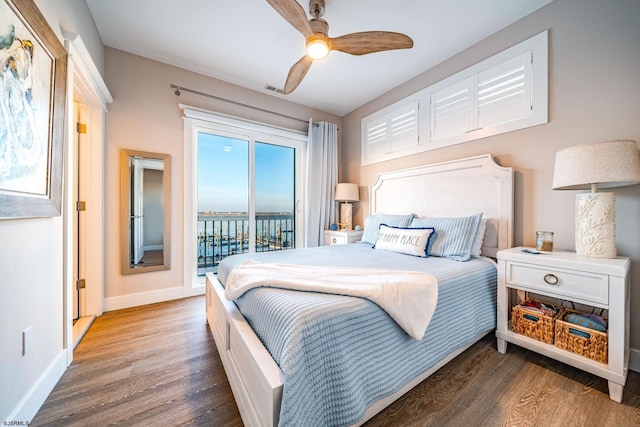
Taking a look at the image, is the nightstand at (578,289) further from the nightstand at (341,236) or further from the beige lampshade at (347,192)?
the beige lampshade at (347,192)

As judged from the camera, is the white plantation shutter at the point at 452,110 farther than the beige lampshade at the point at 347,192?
No

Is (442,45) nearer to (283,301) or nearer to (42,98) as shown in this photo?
(283,301)

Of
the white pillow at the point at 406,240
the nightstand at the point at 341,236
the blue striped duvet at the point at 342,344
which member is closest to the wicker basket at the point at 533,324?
the blue striped duvet at the point at 342,344

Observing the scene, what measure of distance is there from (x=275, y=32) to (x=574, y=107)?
260cm

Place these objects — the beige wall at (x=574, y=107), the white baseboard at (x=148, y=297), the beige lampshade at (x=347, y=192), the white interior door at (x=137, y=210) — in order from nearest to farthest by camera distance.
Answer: the beige wall at (x=574, y=107), the white baseboard at (x=148, y=297), the white interior door at (x=137, y=210), the beige lampshade at (x=347, y=192)

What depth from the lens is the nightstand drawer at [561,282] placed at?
138 cm

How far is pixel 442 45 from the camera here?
2463mm

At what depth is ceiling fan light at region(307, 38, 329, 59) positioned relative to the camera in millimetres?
1774

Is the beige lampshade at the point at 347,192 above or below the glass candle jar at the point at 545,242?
above

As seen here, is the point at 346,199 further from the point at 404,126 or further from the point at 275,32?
the point at 275,32

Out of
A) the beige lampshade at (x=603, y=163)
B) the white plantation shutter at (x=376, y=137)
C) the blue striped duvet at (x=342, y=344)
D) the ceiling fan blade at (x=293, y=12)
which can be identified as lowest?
the blue striped duvet at (x=342, y=344)

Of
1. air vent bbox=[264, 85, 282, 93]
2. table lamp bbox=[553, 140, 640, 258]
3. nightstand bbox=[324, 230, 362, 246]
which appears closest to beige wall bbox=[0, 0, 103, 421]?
air vent bbox=[264, 85, 282, 93]

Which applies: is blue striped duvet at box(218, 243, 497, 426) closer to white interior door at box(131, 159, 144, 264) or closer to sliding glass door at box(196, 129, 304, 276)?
white interior door at box(131, 159, 144, 264)

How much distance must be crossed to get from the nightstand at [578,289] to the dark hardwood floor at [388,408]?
0.14 metres
